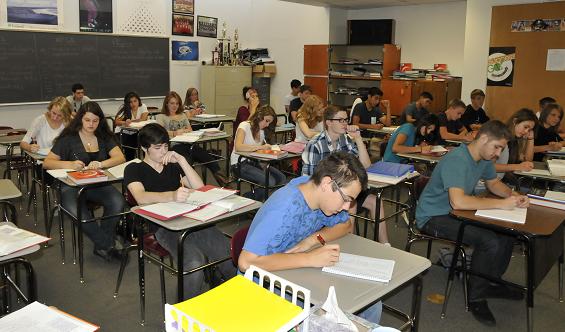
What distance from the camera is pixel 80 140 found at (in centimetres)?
391

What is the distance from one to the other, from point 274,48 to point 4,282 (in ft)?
27.1

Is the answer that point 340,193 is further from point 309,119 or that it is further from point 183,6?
point 183,6

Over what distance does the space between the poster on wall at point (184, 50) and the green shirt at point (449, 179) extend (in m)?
7.09

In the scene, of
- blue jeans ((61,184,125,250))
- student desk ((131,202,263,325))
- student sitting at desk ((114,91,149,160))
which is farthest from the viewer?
student sitting at desk ((114,91,149,160))

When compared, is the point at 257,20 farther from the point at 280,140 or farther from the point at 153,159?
the point at 153,159

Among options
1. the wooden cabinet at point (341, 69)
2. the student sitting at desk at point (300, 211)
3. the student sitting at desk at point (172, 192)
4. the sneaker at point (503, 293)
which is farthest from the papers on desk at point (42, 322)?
the wooden cabinet at point (341, 69)

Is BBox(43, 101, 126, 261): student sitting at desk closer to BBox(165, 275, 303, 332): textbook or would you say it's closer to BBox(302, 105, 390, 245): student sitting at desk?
BBox(302, 105, 390, 245): student sitting at desk

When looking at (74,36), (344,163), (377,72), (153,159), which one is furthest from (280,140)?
(344,163)

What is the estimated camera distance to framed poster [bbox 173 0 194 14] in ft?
29.8

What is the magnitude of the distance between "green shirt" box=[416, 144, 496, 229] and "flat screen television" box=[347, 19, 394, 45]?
19.6 feet

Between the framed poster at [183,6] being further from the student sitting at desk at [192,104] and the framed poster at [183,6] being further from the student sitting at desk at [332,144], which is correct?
the student sitting at desk at [332,144]

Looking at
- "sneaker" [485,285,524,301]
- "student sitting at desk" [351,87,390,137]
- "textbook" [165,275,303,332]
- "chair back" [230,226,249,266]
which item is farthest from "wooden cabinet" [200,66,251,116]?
"textbook" [165,275,303,332]

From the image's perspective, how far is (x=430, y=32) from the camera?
839 centimetres

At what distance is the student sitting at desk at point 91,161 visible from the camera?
3.72 metres
